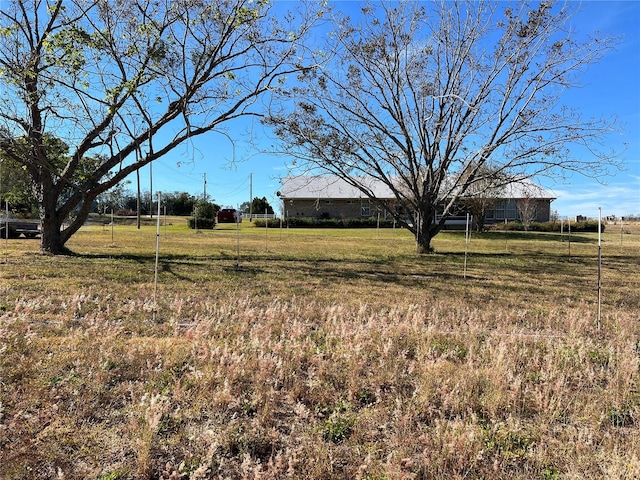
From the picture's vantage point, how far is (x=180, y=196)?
7144 cm

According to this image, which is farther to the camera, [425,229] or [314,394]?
[425,229]

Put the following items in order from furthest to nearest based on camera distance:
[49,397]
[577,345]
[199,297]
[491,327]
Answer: [199,297], [491,327], [577,345], [49,397]

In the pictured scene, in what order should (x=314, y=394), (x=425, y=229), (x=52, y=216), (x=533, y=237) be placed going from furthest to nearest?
(x=533, y=237)
(x=425, y=229)
(x=52, y=216)
(x=314, y=394)

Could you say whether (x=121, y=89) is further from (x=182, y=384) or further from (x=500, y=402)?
(x=500, y=402)

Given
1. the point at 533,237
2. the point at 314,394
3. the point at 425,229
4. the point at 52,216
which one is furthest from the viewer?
the point at 533,237

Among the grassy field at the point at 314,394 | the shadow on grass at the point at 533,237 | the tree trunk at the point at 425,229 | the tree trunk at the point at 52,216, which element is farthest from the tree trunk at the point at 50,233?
the shadow on grass at the point at 533,237

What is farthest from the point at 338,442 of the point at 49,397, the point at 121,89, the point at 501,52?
the point at 501,52

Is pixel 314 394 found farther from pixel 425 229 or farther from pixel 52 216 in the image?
pixel 425 229

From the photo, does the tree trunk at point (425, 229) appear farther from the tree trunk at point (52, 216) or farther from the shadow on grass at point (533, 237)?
the shadow on grass at point (533, 237)

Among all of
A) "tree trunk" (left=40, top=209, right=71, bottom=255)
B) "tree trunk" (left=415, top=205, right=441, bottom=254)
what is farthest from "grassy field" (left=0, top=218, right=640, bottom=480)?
"tree trunk" (left=415, top=205, right=441, bottom=254)

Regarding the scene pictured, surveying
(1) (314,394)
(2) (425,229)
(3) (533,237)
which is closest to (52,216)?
(1) (314,394)

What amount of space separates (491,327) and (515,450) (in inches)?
121

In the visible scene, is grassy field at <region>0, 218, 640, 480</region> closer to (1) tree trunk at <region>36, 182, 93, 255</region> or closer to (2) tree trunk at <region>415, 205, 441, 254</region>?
(1) tree trunk at <region>36, 182, 93, 255</region>

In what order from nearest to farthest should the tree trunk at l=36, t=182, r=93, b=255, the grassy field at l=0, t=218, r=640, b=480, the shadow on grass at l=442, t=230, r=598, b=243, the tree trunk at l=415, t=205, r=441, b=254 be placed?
the grassy field at l=0, t=218, r=640, b=480 → the tree trunk at l=36, t=182, r=93, b=255 → the tree trunk at l=415, t=205, r=441, b=254 → the shadow on grass at l=442, t=230, r=598, b=243
